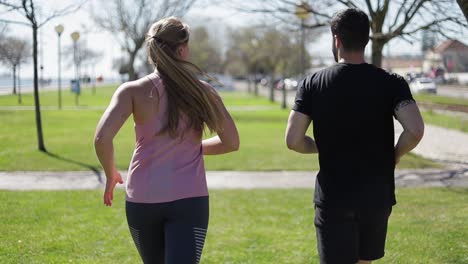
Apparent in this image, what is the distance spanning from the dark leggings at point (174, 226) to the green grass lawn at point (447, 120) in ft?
60.2

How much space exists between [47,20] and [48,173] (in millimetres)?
5045

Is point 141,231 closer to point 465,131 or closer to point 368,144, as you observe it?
point 368,144

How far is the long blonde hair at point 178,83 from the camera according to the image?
107 inches

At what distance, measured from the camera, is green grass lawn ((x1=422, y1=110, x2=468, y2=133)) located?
21.1 meters

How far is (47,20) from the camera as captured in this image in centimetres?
1409

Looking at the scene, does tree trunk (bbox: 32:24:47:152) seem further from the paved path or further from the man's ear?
the man's ear

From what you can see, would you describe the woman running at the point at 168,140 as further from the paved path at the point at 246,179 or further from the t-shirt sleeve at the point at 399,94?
the paved path at the point at 246,179

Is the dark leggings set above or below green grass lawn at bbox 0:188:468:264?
above

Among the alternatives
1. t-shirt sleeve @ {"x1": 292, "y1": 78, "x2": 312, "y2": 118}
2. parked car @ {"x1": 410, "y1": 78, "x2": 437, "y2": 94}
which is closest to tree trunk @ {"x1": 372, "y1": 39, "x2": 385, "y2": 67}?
t-shirt sleeve @ {"x1": 292, "y1": 78, "x2": 312, "y2": 118}

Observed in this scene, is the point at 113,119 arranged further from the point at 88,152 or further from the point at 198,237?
the point at 88,152

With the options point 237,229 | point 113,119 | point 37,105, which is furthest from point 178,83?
point 37,105

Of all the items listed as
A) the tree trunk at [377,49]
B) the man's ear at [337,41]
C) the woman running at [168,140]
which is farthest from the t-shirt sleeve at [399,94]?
the tree trunk at [377,49]

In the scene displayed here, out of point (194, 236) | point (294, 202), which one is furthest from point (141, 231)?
→ point (294, 202)

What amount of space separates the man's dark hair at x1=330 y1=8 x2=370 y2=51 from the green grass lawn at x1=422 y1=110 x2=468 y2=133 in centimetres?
1794
